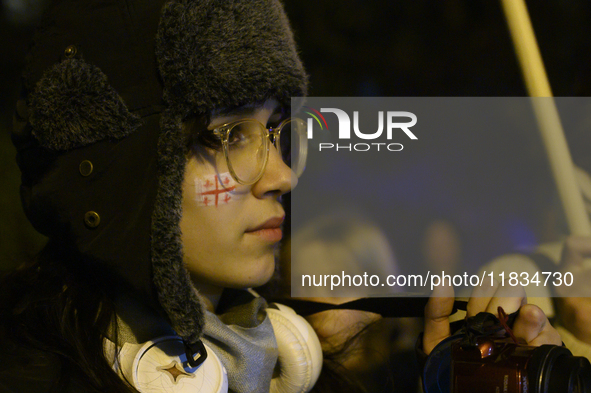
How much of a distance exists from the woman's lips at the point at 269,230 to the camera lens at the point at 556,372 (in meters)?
0.49

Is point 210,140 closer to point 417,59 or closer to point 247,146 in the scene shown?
point 247,146

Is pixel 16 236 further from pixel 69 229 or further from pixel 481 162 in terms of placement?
pixel 481 162

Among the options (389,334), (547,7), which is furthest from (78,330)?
(547,7)

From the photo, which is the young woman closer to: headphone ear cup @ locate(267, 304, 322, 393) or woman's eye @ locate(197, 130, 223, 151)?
woman's eye @ locate(197, 130, 223, 151)

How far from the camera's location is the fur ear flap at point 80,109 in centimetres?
84

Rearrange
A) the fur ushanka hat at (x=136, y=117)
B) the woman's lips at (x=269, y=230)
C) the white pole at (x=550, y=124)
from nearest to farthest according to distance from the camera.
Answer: the fur ushanka hat at (x=136, y=117)
the woman's lips at (x=269, y=230)
the white pole at (x=550, y=124)

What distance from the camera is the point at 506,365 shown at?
782 mm

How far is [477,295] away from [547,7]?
1080 mm

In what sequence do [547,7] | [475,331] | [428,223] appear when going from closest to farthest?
[475,331] → [547,7] → [428,223]

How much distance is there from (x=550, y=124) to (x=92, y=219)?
1.10 m

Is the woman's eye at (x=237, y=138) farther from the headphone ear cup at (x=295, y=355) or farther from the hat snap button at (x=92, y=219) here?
the headphone ear cup at (x=295, y=355)

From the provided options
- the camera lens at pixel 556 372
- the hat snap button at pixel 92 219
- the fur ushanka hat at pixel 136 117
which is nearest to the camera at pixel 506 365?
the camera lens at pixel 556 372

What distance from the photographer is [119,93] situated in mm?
848

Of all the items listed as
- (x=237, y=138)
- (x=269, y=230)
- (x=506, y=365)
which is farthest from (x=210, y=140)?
(x=506, y=365)
